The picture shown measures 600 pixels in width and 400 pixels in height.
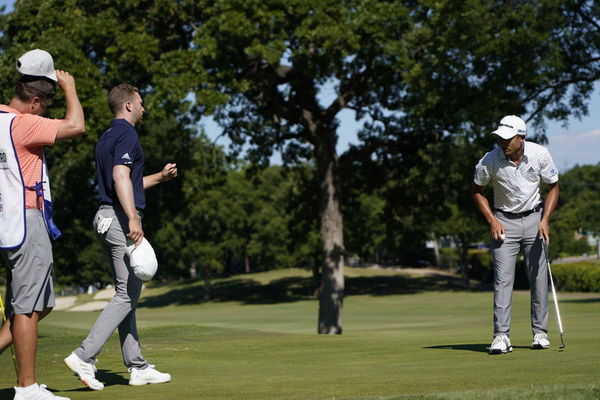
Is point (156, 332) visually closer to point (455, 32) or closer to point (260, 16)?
point (260, 16)

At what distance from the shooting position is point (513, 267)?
909 centimetres

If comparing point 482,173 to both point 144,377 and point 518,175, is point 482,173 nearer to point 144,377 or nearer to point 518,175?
point 518,175

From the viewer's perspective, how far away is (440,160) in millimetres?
26734

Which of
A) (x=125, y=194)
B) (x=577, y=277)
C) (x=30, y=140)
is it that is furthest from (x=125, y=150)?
(x=577, y=277)

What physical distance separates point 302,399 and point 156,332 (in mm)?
10238

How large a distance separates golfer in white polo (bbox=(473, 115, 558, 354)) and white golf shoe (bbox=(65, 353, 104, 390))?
13.8 ft

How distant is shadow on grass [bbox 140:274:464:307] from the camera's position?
65250mm

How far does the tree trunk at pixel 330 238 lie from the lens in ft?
92.5

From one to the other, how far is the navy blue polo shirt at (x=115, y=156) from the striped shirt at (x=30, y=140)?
91cm

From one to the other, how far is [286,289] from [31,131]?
64.2 m

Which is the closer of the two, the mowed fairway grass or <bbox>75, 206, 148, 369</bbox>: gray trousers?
the mowed fairway grass

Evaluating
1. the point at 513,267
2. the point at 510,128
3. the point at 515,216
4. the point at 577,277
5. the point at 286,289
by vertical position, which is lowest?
the point at 286,289

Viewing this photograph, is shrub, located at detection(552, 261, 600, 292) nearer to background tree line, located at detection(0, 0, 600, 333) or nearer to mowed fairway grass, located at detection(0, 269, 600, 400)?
background tree line, located at detection(0, 0, 600, 333)

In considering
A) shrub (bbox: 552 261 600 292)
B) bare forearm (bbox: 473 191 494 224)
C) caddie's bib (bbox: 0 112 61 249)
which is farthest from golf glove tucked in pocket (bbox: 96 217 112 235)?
shrub (bbox: 552 261 600 292)
